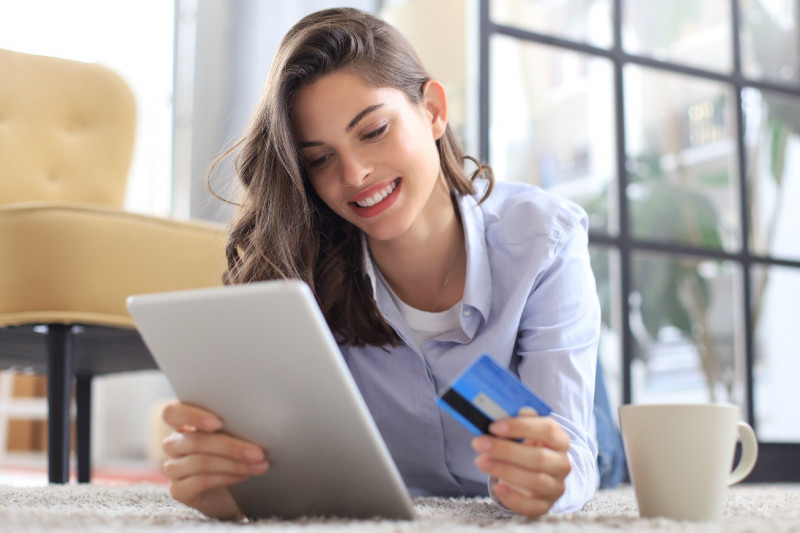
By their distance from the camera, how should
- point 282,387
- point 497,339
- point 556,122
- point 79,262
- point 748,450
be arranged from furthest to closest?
point 556,122 → point 79,262 → point 497,339 → point 748,450 → point 282,387

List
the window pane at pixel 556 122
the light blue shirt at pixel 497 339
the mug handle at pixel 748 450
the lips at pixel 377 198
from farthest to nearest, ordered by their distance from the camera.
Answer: the window pane at pixel 556 122 → the lips at pixel 377 198 → the light blue shirt at pixel 497 339 → the mug handle at pixel 748 450

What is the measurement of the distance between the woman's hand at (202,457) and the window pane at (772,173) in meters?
2.25

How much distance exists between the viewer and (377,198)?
114 centimetres

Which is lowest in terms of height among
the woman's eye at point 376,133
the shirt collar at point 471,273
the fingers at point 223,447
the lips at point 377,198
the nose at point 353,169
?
the fingers at point 223,447

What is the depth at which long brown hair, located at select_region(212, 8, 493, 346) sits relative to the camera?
1.14 m

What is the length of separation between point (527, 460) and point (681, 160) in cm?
204

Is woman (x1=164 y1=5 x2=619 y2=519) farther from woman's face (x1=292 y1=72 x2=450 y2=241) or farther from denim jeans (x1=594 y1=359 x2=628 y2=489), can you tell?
denim jeans (x1=594 y1=359 x2=628 y2=489)

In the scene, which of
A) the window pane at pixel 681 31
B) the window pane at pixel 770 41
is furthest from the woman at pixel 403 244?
the window pane at pixel 770 41

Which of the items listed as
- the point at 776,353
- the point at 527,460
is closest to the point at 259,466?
the point at 527,460

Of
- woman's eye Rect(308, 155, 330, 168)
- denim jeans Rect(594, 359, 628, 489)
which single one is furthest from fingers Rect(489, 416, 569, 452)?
denim jeans Rect(594, 359, 628, 489)

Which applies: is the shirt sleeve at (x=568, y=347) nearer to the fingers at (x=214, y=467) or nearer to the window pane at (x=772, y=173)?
the fingers at (x=214, y=467)

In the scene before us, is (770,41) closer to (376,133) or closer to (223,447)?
(376,133)

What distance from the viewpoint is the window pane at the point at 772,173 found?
2613 millimetres

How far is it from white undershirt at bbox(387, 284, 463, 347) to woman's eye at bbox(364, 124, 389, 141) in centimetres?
28
